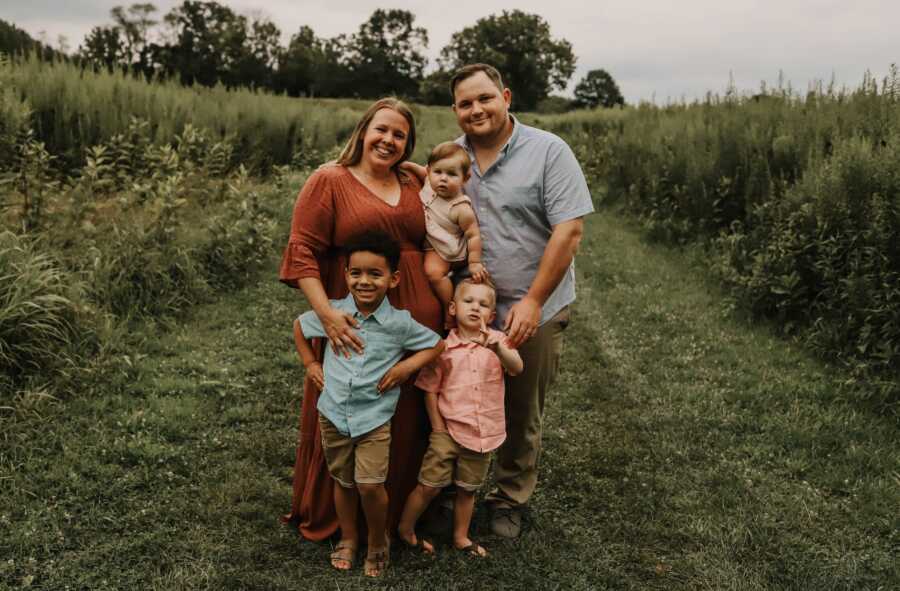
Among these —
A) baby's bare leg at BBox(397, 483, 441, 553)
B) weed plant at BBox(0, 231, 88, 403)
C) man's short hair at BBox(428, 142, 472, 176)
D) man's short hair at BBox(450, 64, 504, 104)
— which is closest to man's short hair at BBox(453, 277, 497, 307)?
man's short hair at BBox(428, 142, 472, 176)

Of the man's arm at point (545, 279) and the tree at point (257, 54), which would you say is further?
the tree at point (257, 54)

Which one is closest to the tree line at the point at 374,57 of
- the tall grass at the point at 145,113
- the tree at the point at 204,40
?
the tree at the point at 204,40

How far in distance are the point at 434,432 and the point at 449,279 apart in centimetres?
76

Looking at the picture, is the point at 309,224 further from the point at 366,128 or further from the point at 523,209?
the point at 523,209

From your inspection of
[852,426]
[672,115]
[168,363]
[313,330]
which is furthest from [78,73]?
[672,115]

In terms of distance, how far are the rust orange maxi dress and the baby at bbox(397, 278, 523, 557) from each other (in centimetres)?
14

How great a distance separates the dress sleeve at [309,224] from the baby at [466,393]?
0.72 metres

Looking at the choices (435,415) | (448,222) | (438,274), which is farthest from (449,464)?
(448,222)

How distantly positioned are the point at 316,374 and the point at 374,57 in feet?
220

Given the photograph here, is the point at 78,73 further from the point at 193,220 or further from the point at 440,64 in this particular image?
the point at 440,64

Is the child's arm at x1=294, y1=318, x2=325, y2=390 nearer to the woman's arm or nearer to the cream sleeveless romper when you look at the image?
the woman's arm

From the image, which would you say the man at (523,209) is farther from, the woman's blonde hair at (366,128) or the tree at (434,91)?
the tree at (434,91)

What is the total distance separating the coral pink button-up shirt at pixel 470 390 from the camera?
3.63m

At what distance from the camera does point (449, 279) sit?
3.68 m
